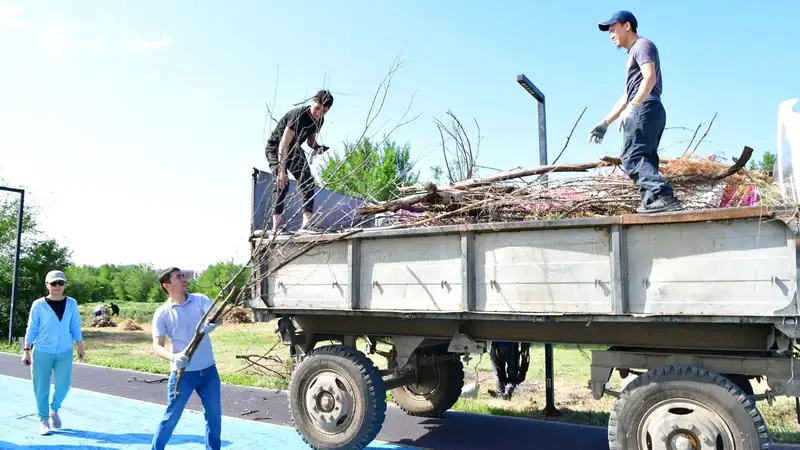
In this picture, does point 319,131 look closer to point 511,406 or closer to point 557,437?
point 557,437

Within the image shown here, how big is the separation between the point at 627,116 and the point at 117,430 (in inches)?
240

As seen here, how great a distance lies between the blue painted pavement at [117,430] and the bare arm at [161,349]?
1.45 metres

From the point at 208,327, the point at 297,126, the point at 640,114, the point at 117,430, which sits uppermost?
the point at 297,126

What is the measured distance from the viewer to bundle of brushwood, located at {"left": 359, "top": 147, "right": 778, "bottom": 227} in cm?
488

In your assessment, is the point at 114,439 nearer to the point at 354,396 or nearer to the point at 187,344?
the point at 187,344

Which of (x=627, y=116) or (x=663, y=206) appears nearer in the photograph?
(x=663, y=206)

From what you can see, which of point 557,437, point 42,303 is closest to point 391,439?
point 557,437

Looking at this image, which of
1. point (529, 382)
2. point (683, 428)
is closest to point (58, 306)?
point (683, 428)

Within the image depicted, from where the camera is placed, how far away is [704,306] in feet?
13.3

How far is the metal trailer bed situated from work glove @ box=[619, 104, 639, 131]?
95cm

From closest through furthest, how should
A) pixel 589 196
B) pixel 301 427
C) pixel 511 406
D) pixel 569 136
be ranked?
pixel 589 196 < pixel 301 427 < pixel 569 136 < pixel 511 406

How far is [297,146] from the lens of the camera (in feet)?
20.2

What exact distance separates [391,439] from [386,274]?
206 cm

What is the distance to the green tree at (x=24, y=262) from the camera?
20.0 meters
